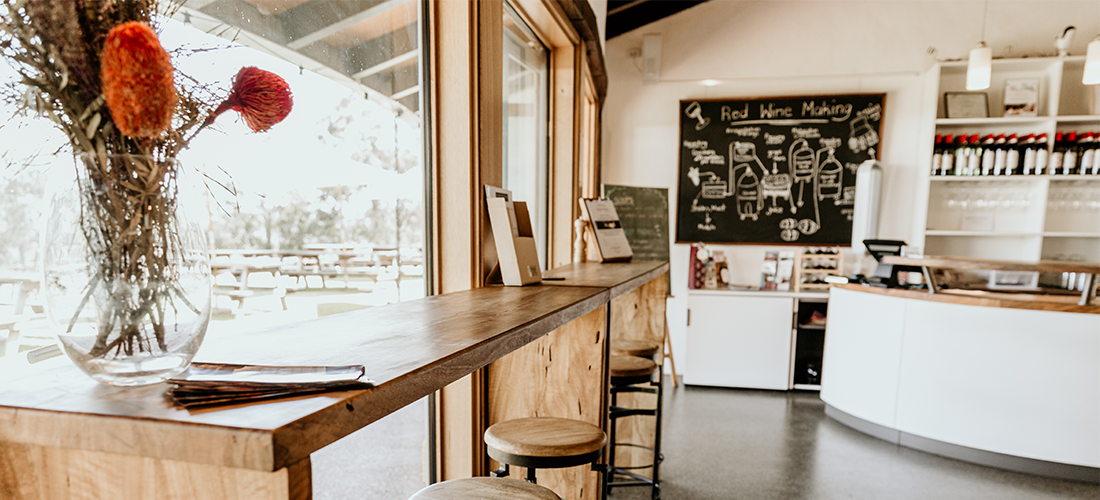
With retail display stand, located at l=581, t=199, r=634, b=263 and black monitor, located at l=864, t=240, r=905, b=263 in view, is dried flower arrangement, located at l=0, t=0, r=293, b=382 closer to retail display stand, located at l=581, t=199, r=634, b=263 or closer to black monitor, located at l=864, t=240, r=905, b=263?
retail display stand, located at l=581, t=199, r=634, b=263

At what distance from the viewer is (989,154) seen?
4.29 metres

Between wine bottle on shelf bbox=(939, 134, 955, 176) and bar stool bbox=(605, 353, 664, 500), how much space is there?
3.38m

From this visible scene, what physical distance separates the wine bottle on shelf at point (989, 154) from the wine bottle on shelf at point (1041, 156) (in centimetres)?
23

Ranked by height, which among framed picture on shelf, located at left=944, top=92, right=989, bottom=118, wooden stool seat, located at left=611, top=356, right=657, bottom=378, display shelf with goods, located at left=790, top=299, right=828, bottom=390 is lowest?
display shelf with goods, located at left=790, top=299, right=828, bottom=390

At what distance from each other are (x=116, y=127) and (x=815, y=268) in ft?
16.1

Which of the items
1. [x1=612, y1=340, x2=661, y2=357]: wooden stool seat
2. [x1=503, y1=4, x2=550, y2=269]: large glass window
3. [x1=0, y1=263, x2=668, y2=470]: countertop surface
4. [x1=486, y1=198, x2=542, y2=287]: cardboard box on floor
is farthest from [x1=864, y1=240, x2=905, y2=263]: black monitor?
[x1=0, y1=263, x2=668, y2=470]: countertop surface

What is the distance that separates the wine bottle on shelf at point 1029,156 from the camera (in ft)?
13.9

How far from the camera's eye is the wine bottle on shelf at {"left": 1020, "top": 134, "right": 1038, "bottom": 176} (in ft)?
13.9

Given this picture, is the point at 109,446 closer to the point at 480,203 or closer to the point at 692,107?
the point at 480,203

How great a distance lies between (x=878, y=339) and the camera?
11.6ft

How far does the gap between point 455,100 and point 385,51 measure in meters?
0.24

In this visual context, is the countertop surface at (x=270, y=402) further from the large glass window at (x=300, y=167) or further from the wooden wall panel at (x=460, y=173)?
the wooden wall panel at (x=460, y=173)

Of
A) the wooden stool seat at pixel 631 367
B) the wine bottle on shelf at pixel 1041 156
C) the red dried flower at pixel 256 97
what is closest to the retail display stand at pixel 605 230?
the wooden stool seat at pixel 631 367

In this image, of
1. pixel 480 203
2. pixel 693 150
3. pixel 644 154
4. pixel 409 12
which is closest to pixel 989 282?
pixel 693 150
